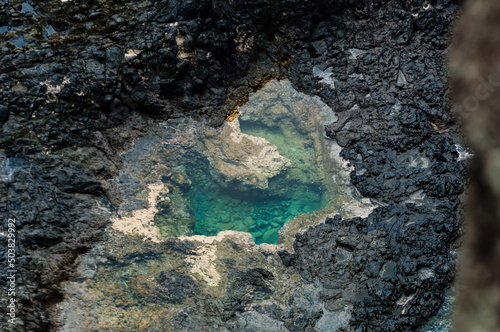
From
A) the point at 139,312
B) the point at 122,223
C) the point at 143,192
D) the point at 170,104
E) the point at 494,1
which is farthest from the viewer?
the point at 170,104

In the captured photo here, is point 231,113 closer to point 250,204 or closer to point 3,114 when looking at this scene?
point 250,204

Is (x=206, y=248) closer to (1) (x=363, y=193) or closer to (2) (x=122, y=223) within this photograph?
(2) (x=122, y=223)

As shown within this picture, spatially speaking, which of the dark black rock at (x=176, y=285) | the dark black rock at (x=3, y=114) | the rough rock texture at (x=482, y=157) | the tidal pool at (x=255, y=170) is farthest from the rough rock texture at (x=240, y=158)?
the rough rock texture at (x=482, y=157)

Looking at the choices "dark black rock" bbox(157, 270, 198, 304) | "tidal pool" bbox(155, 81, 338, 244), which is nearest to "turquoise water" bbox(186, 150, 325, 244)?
"tidal pool" bbox(155, 81, 338, 244)

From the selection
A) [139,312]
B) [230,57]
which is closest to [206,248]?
[139,312]

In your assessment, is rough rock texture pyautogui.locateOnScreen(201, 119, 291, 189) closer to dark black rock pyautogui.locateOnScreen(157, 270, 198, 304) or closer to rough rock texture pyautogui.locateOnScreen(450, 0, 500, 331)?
dark black rock pyautogui.locateOnScreen(157, 270, 198, 304)
